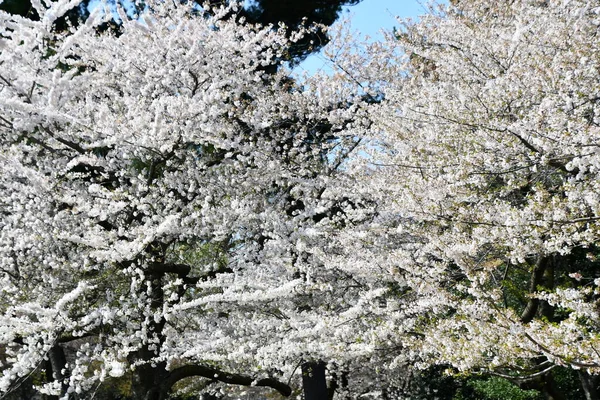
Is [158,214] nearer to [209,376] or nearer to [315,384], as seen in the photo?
[209,376]

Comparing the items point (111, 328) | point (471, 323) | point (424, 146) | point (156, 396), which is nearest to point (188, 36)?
point (424, 146)

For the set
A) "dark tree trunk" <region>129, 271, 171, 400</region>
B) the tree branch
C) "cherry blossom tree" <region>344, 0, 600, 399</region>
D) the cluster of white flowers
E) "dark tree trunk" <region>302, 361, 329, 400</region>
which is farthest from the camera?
"dark tree trunk" <region>302, 361, 329, 400</region>

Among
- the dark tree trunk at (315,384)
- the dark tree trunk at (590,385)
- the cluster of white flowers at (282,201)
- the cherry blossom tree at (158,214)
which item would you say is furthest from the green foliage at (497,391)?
the cherry blossom tree at (158,214)

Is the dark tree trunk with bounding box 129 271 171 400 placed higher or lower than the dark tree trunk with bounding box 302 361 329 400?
higher

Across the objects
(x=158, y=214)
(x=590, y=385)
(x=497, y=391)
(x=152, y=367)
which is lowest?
(x=497, y=391)

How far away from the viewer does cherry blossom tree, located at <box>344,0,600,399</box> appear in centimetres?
440

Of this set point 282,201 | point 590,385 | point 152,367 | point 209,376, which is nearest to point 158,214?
point 152,367

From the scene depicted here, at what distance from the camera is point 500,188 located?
664 centimetres

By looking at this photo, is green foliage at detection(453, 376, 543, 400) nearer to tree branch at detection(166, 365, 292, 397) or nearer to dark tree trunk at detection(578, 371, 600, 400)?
dark tree trunk at detection(578, 371, 600, 400)

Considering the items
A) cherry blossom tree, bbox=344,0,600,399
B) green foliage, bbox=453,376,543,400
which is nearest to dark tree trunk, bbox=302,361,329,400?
cherry blossom tree, bbox=344,0,600,399

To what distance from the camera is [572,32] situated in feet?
19.5

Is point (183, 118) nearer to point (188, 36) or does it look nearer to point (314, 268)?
point (188, 36)

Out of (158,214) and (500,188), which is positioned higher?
(158,214)

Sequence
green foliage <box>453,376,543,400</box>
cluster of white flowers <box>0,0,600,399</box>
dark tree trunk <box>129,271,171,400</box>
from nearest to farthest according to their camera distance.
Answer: cluster of white flowers <box>0,0,600,399</box>
dark tree trunk <box>129,271,171,400</box>
green foliage <box>453,376,543,400</box>
